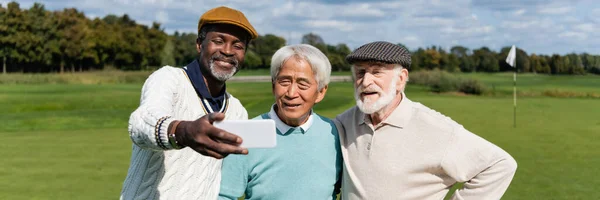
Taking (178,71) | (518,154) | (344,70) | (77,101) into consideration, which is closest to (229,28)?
(178,71)

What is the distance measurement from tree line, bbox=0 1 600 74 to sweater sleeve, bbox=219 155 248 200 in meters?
41.7

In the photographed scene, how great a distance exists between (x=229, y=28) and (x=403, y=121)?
94 cm

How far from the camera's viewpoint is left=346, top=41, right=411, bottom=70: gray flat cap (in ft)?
9.28

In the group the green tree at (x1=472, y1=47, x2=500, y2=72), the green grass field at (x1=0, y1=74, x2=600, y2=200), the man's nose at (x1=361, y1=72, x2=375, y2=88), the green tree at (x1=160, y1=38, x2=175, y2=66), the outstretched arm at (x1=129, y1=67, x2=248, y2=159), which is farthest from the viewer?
the green tree at (x1=160, y1=38, x2=175, y2=66)

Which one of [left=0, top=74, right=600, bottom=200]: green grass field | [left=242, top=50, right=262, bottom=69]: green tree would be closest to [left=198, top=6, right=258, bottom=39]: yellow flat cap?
[left=0, top=74, right=600, bottom=200]: green grass field

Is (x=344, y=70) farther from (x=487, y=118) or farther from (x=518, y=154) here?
A: (x=518, y=154)

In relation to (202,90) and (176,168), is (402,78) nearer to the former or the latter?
(202,90)

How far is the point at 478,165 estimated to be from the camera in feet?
9.27

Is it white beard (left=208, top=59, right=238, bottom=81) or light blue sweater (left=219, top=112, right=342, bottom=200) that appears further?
white beard (left=208, top=59, right=238, bottom=81)

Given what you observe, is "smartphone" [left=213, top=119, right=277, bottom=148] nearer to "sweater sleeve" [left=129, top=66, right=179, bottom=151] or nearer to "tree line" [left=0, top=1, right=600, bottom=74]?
"sweater sleeve" [left=129, top=66, right=179, bottom=151]

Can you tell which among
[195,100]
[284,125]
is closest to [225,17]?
[195,100]

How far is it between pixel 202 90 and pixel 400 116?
95cm

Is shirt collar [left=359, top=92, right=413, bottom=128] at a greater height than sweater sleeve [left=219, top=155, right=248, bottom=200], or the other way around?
shirt collar [left=359, top=92, right=413, bottom=128]

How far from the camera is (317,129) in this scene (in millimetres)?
2875
